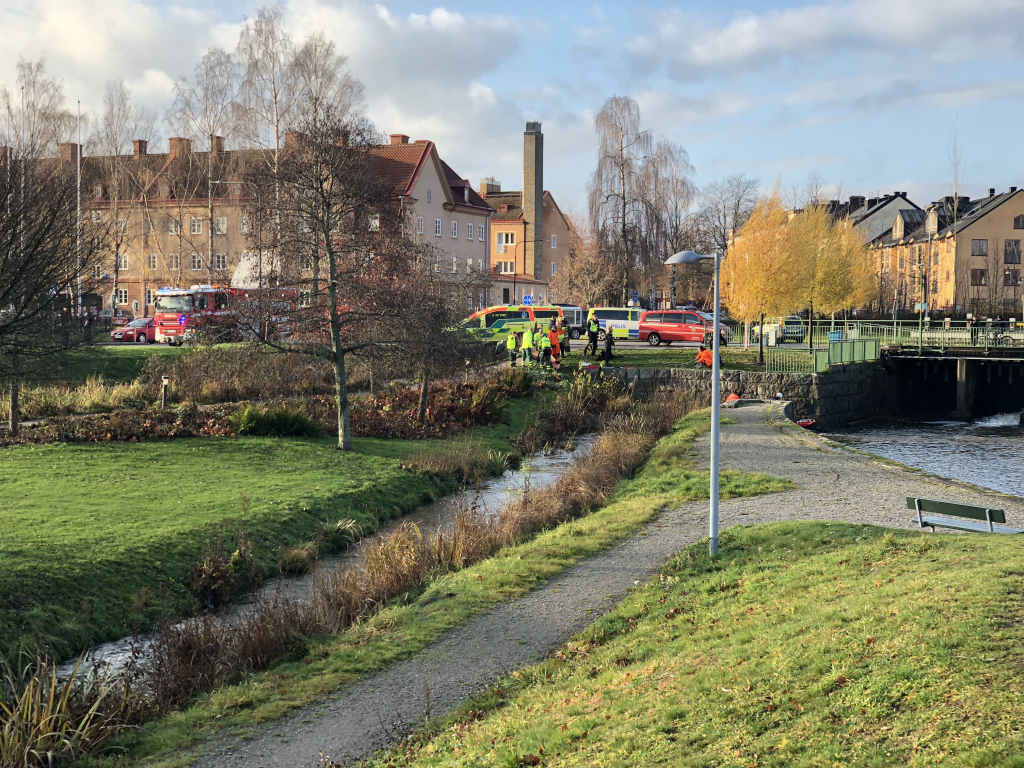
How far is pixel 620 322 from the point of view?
49.5m

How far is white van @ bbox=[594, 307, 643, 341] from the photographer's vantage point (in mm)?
48844

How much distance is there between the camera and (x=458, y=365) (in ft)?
82.1

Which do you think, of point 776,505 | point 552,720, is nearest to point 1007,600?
point 552,720

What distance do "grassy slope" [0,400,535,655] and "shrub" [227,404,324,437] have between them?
59 cm

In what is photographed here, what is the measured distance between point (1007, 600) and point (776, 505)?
7.65 meters

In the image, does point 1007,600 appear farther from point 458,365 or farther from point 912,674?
point 458,365

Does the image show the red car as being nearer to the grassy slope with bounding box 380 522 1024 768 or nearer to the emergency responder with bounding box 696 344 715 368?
the emergency responder with bounding box 696 344 715 368

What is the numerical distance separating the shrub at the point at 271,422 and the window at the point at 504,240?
63.8 m

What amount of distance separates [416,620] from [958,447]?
2587 cm

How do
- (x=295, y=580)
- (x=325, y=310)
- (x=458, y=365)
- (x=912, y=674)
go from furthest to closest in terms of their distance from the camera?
(x=458, y=365) → (x=325, y=310) → (x=295, y=580) → (x=912, y=674)

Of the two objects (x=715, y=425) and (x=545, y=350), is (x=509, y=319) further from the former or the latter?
(x=715, y=425)

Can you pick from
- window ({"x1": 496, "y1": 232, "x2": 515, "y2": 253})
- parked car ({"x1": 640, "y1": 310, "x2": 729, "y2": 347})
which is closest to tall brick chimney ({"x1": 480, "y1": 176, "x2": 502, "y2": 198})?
window ({"x1": 496, "y1": 232, "x2": 515, "y2": 253})

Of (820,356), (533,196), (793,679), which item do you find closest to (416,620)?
(793,679)

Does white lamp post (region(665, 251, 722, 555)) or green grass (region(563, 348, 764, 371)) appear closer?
white lamp post (region(665, 251, 722, 555))
